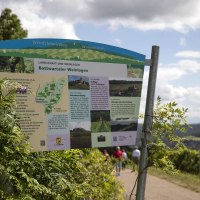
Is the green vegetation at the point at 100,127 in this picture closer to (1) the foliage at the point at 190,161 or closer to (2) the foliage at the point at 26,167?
(2) the foliage at the point at 26,167

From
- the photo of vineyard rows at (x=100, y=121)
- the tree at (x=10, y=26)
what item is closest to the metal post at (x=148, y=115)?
the photo of vineyard rows at (x=100, y=121)

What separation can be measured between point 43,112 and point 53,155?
1.12 metres

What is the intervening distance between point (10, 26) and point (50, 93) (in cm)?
1493

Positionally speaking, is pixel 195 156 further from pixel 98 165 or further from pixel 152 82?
pixel 152 82

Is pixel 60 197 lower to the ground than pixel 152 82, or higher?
lower

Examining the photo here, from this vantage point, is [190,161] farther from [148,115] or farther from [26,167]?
[26,167]

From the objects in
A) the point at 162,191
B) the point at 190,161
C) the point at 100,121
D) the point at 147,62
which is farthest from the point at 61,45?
the point at 190,161

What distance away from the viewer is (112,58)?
437 cm

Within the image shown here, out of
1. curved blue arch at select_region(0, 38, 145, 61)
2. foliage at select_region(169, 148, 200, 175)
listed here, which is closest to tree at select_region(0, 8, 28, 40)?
foliage at select_region(169, 148, 200, 175)

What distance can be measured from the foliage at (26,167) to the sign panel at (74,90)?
10 cm

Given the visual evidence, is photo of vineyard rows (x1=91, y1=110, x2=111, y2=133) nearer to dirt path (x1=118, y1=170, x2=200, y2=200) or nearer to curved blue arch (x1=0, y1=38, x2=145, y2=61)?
curved blue arch (x1=0, y1=38, x2=145, y2=61)

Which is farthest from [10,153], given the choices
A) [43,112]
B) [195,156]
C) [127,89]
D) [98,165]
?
[195,156]

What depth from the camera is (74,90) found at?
409cm

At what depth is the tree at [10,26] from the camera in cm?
1784
